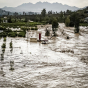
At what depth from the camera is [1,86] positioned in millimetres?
9430

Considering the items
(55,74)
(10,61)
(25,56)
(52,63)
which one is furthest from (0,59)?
(55,74)

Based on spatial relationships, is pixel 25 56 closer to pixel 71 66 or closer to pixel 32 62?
pixel 32 62

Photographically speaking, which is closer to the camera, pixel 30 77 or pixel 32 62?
pixel 30 77

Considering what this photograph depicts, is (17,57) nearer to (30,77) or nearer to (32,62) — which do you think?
(32,62)

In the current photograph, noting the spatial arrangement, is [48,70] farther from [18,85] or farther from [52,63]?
[18,85]

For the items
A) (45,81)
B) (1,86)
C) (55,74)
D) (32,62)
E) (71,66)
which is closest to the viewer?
(1,86)

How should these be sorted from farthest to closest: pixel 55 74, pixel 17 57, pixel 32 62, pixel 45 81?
pixel 17 57
pixel 32 62
pixel 55 74
pixel 45 81

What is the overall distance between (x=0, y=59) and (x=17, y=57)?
1.71 m

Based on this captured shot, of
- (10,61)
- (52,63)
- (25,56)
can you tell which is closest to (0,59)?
(10,61)

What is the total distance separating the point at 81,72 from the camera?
39.0ft

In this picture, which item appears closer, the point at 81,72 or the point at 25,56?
the point at 81,72

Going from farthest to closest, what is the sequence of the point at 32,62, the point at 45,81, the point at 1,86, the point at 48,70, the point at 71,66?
the point at 32,62
the point at 71,66
the point at 48,70
the point at 45,81
the point at 1,86

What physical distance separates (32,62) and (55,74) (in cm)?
339

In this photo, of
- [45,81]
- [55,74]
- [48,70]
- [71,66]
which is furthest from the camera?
[71,66]
